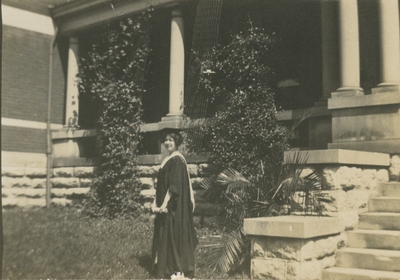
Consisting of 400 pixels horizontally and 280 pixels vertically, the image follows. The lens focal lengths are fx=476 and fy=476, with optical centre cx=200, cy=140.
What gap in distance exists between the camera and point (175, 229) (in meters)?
5.71

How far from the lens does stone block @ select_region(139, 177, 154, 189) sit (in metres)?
10.0

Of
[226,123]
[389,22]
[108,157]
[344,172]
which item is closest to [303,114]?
[226,123]

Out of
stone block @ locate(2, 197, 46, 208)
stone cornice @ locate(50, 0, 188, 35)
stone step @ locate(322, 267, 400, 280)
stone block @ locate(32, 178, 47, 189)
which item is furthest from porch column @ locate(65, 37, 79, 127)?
stone step @ locate(322, 267, 400, 280)

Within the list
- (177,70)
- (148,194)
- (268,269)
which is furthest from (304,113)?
(148,194)

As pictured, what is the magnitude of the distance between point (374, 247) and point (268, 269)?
1.39 metres

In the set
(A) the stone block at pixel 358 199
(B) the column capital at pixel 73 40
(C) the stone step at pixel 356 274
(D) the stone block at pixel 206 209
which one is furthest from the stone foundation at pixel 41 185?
(C) the stone step at pixel 356 274

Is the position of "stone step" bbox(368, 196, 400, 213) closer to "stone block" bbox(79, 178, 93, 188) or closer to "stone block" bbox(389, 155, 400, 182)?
"stone block" bbox(389, 155, 400, 182)

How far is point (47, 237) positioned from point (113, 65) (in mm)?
4701

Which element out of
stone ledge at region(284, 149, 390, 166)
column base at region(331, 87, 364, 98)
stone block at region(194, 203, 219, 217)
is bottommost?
stone block at region(194, 203, 219, 217)

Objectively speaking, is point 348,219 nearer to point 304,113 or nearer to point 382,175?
point 382,175

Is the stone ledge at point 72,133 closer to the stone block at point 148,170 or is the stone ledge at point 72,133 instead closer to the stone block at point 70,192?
the stone block at point 70,192

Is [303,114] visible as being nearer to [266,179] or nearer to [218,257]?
[266,179]

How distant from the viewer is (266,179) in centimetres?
672

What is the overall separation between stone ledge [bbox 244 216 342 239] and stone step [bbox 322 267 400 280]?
42 centimetres
